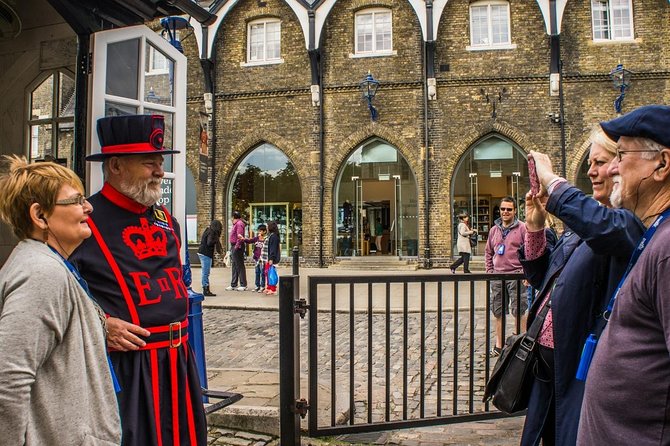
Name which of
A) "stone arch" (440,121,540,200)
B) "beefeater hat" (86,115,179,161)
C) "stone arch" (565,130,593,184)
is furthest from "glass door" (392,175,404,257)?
"beefeater hat" (86,115,179,161)

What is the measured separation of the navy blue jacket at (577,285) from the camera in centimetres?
231

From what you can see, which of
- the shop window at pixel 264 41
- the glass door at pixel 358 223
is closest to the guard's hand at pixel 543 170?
the glass door at pixel 358 223

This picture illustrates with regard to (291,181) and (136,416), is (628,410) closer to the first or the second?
(136,416)

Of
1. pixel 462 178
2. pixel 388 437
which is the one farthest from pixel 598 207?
pixel 462 178

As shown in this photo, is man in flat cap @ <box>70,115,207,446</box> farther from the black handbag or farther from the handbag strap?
the handbag strap

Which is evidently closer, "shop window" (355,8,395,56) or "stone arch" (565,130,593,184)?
"stone arch" (565,130,593,184)

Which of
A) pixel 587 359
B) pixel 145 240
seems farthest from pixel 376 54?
pixel 587 359

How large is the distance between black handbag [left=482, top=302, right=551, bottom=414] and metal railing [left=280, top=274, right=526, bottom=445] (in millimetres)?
1123

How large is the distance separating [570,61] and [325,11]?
8257 mm

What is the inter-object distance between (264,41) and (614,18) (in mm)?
11774

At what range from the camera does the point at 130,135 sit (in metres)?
2.54

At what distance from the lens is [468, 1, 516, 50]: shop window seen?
1834 centimetres

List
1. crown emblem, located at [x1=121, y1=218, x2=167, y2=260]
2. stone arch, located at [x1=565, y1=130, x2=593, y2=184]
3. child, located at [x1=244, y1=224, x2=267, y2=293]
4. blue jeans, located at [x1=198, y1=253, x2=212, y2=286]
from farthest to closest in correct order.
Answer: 1. stone arch, located at [x1=565, y1=130, x2=593, y2=184]
2. child, located at [x1=244, y1=224, x2=267, y2=293]
3. blue jeans, located at [x1=198, y1=253, x2=212, y2=286]
4. crown emblem, located at [x1=121, y1=218, x2=167, y2=260]

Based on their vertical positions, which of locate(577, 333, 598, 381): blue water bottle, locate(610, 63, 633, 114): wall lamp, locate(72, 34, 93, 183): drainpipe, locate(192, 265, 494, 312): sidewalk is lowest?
locate(192, 265, 494, 312): sidewalk
